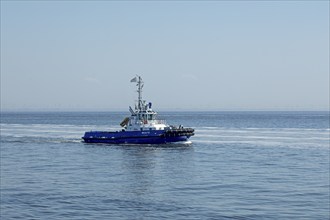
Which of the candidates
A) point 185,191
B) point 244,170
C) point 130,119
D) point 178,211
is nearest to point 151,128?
point 130,119

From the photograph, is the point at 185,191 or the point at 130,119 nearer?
the point at 185,191

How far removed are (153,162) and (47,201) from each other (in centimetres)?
2714

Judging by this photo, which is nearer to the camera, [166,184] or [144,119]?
[166,184]

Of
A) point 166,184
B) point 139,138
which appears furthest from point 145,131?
point 166,184

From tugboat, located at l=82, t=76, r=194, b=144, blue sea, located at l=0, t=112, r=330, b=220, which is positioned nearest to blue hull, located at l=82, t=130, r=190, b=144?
tugboat, located at l=82, t=76, r=194, b=144

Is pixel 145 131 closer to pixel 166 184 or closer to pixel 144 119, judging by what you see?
pixel 144 119

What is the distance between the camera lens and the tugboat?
84.8m

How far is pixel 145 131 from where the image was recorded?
8581 cm

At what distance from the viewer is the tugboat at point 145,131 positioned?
84750 mm

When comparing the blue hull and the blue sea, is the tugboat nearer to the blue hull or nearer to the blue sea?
the blue hull

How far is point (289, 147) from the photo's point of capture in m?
82.2

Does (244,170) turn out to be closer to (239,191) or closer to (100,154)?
(239,191)

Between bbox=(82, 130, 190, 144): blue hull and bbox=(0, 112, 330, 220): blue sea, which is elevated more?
bbox=(82, 130, 190, 144): blue hull

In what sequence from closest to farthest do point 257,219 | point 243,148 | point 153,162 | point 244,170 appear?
point 257,219 < point 244,170 < point 153,162 < point 243,148
